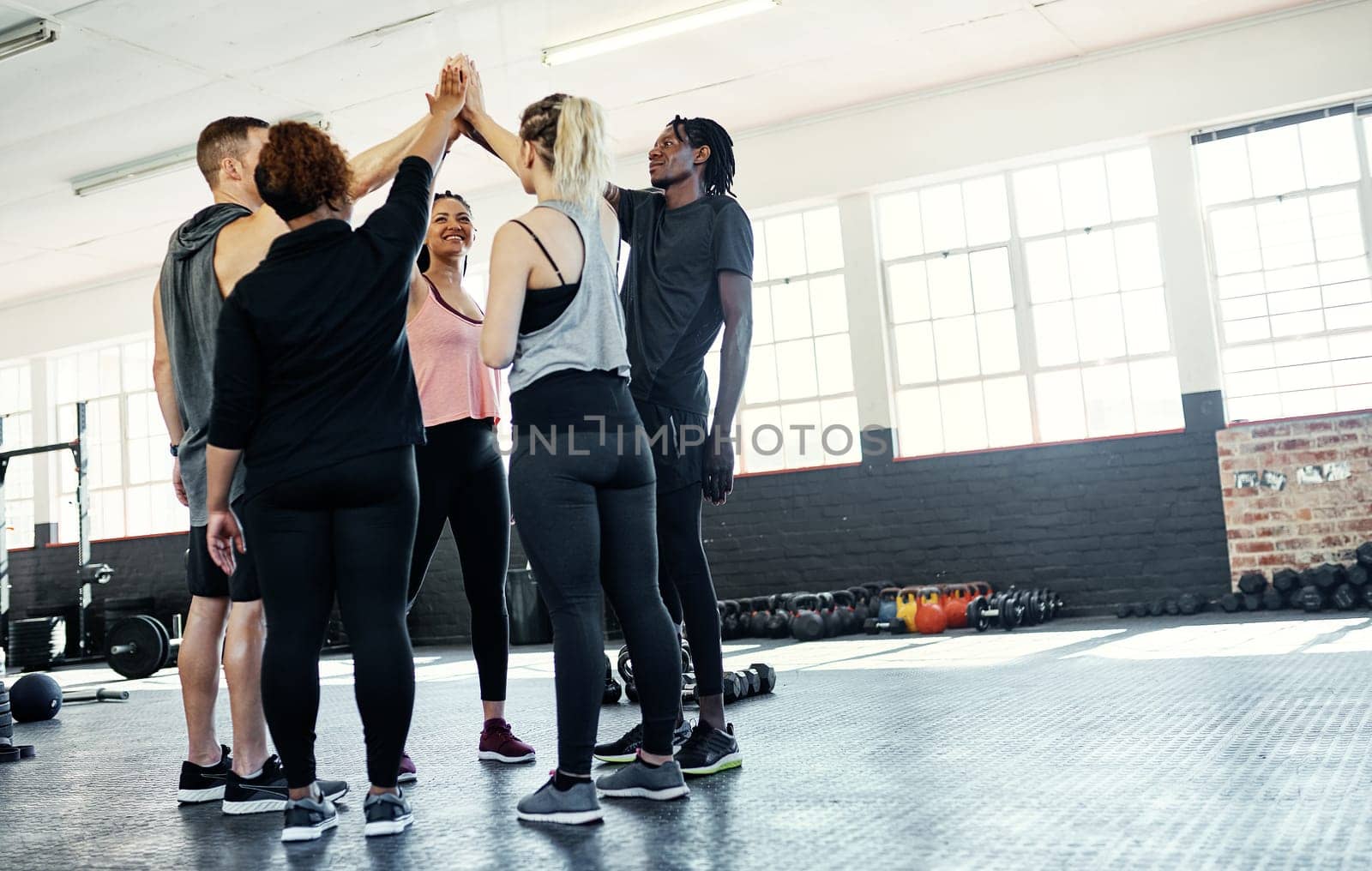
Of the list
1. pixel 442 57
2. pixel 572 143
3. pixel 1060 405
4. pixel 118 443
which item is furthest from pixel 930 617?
pixel 118 443

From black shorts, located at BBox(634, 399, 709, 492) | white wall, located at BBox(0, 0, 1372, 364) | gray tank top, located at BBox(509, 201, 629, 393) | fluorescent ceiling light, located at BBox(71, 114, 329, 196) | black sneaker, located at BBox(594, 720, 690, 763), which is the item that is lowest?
black sneaker, located at BBox(594, 720, 690, 763)

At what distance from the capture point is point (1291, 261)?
7.02 m

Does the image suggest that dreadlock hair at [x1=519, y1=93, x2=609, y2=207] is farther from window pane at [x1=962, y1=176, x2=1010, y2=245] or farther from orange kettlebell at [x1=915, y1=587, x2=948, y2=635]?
window pane at [x1=962, y1=176, x2=1010, y2=245]

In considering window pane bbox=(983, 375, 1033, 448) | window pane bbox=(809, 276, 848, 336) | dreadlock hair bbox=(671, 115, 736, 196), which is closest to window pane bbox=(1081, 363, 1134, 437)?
window pane bbox=(983, 375, 1033, 448)

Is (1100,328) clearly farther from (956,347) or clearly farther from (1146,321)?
(956,347)

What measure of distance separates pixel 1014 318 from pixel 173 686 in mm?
5859

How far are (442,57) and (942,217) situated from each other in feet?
11.9

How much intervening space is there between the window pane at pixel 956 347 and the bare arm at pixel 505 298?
20.4 feet

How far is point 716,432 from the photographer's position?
2.49 meters

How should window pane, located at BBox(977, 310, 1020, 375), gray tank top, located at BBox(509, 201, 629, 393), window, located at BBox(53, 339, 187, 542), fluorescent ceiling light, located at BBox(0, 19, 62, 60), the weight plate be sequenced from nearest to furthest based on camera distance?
gray tank top, located at BBox(509, 201, 629, 393), fluorescent ceiling light, located at BBox(0, 19, 62, 60), the weight plate, window pane, located at BBox(977, 310, 1020, 375), window, located at BBox(53, 339, 187, 542)

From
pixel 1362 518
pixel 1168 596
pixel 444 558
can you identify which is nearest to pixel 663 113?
pixel 444 558

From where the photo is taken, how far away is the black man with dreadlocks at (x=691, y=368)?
2.49m

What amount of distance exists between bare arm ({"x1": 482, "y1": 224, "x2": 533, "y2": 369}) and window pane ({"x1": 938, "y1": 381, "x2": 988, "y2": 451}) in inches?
241

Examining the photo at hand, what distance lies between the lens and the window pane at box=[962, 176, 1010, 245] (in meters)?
7.82
